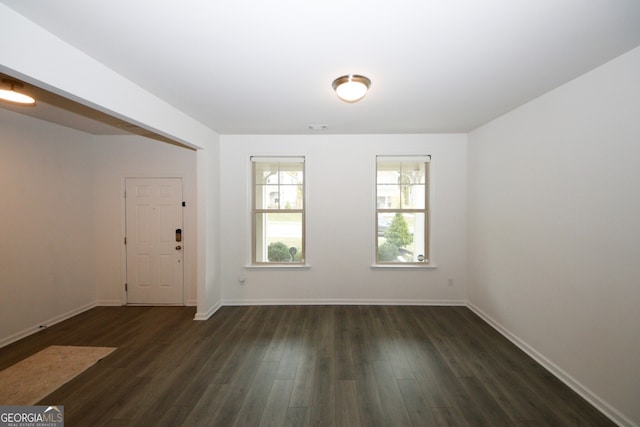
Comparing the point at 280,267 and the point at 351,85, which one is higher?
the point at 351,85

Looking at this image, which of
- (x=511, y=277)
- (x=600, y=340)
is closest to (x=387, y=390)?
(x=600, y=340)

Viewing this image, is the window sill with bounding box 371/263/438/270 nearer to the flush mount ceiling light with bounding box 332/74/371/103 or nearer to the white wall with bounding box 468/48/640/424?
the white wall with bounding box 468/48/640/424

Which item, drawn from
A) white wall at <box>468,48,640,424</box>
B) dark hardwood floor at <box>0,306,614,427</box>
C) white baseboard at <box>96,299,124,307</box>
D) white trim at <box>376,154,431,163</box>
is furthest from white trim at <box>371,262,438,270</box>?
white baseboard at <box>96,299,124,307</box>

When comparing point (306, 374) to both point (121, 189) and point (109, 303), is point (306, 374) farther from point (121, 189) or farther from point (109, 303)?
point (121, 189)

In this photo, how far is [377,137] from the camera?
3990 millimetres

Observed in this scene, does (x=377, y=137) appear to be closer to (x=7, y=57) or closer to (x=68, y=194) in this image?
(x=7, y=57)

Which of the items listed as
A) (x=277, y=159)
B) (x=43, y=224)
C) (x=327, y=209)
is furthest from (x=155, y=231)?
(x=327, y=209)

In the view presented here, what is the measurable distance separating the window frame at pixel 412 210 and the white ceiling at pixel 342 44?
53.3 inches

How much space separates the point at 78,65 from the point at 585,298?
4.26 m

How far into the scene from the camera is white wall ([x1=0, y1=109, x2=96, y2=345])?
118 inches

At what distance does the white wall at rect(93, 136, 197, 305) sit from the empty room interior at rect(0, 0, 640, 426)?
0.10 ft

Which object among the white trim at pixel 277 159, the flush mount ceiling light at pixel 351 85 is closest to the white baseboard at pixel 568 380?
the flush mount ceiling light at pixel 351 85

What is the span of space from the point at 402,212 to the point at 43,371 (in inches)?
179

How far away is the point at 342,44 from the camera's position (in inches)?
66.4
